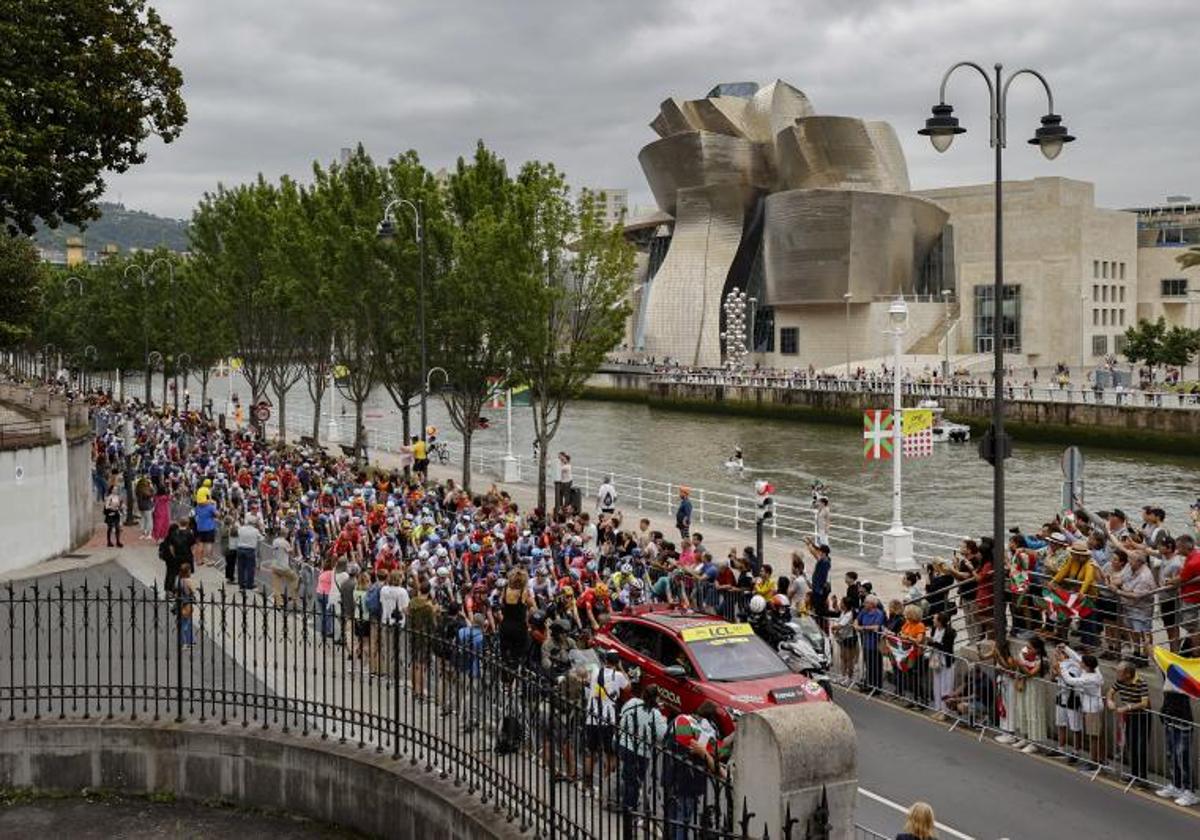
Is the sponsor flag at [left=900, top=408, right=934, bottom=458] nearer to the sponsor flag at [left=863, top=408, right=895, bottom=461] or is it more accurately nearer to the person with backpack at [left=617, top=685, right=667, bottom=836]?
the sponsor flag at [left=863, top=408, right=895, bottom=461]

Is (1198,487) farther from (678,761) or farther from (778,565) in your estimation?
(678,761)

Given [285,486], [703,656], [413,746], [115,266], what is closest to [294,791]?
[413,746]

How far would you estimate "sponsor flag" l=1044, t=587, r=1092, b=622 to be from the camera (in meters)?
14.5

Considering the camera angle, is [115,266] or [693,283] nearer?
[115,266]

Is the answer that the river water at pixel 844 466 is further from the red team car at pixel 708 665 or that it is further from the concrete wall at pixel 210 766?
the concrete wall at pixel 210 766

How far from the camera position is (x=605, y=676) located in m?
11.0

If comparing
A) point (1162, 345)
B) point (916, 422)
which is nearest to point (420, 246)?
point (916, 422)

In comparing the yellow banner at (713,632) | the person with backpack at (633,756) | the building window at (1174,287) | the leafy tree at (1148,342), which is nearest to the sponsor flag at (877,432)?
the yellow banner at (713,632)

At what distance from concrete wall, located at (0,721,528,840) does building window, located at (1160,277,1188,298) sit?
112834 millimetres

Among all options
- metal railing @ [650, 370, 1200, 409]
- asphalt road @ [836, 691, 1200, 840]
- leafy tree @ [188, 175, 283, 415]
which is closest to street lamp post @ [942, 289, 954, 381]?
Result: metal railing @ [650, 370, 1200, 409]

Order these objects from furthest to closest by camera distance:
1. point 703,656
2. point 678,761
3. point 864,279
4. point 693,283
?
1. point 693,283
2. point 864,279
3. point 703,656
4. point 678,761

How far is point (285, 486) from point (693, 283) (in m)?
92.4

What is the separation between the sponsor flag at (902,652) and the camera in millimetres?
14633

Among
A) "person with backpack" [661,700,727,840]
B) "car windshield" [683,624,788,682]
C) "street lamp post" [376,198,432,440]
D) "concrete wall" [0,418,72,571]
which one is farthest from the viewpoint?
"street lamp post" [376,198,432,440]
